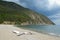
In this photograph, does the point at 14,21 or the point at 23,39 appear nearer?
the point at 23,39

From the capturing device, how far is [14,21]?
574 ft

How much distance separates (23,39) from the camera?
20484mm

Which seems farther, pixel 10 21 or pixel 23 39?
pixel 10 21

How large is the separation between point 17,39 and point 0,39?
1.94m

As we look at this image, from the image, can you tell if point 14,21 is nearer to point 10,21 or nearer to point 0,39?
point 10,21

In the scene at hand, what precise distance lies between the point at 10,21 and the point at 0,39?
493ft

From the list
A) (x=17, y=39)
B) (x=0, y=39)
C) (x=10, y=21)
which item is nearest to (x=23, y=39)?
(x=17, y=39)

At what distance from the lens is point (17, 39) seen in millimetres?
20422

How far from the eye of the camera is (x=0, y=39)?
19672mm

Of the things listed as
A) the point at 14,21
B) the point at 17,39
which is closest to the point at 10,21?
the point at 14,21

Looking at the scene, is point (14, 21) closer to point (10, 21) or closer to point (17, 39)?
point (10, 21)

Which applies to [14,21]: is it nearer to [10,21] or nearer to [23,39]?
[10,21]

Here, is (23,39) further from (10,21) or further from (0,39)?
(10,21)

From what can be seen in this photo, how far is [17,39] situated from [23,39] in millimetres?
673
